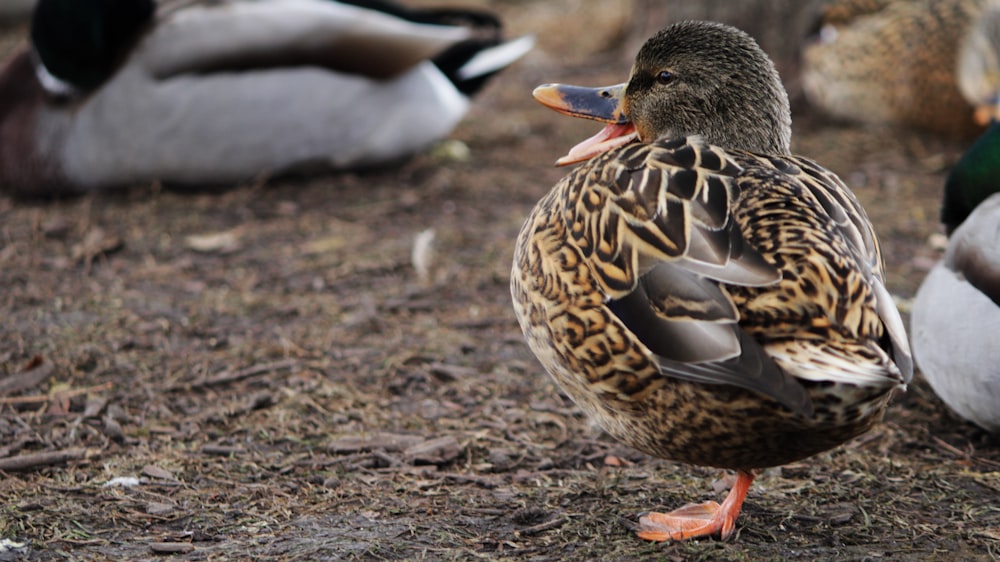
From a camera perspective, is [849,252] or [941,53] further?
[941,53]

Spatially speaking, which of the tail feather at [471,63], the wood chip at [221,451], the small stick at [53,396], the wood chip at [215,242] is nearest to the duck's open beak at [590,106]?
the wood chip at [221,451]

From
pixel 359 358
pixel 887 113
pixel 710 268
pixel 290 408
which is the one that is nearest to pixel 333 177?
pixel 359 358

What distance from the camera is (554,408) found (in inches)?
171

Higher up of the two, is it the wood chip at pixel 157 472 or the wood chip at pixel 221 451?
the wood chip at pixel 157 472

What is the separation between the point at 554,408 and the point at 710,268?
1646 mm

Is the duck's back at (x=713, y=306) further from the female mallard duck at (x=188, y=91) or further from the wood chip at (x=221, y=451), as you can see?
the female mallard duck at (x=188, y=91)

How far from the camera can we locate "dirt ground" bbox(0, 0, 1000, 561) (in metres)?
3.30

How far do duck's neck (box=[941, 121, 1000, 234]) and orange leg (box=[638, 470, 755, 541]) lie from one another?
198 cm

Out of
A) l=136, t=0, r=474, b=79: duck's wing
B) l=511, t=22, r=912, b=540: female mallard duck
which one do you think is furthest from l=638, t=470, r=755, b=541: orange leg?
l=136, t=0, r=474, b=79: duck's wing

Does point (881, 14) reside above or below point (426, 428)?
above

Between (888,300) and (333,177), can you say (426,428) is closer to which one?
(888,300)

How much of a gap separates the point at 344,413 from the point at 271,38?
132 inches

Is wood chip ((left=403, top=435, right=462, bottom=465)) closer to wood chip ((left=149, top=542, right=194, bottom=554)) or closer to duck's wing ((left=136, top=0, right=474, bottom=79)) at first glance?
wood chip ((left=149, top=542, right=194, bottom=554))

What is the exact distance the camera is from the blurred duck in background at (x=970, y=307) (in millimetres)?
3914
